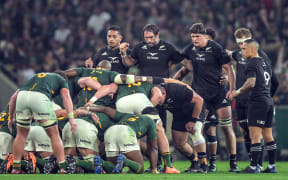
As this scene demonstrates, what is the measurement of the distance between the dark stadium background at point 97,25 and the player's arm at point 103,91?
23.8 feet

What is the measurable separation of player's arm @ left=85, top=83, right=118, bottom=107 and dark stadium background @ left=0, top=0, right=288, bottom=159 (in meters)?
7.25

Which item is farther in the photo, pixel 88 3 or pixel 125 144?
pixel 88 3

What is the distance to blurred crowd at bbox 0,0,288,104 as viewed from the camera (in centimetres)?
1870

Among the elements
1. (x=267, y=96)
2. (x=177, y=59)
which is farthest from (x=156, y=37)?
(x=267, y=96)

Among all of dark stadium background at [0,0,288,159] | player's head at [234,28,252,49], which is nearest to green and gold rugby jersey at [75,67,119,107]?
player's head at [234,28,252,49]

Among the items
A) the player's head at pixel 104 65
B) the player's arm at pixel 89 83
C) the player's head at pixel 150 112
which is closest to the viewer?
the player's head at pixel 150 112

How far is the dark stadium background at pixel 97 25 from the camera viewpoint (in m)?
18.7

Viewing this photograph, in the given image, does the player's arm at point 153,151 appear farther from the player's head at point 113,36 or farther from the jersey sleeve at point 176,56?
the player's head at point 113,36

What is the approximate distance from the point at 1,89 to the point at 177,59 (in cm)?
883

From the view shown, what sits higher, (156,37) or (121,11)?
(121,11)

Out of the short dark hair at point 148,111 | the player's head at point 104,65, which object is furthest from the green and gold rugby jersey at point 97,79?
the short dark hair at point 148,111

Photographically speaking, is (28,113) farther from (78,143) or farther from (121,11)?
(121,11)

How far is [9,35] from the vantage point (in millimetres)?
21422

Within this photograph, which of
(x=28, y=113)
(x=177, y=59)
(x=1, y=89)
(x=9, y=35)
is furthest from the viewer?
(x=9, y=35)
